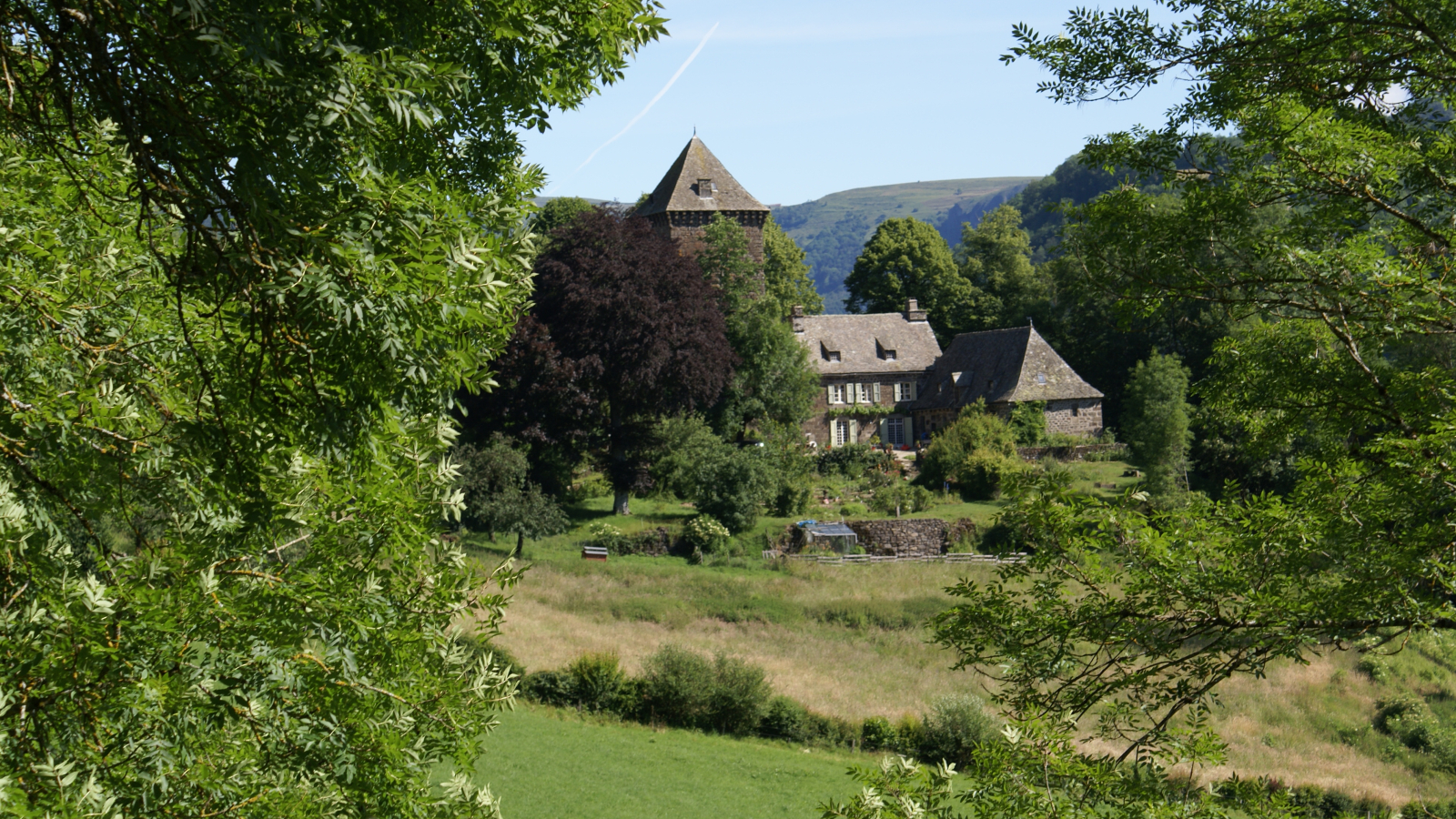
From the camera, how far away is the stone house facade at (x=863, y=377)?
58.2 meters

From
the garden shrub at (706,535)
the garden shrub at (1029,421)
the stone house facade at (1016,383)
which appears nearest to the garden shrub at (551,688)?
the garden shrub at (706,535)

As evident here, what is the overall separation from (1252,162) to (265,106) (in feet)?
25.9

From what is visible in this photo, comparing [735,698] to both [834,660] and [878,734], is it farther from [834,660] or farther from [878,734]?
[834,660]

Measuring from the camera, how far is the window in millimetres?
58875

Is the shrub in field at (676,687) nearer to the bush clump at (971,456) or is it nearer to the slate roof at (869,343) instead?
the bush clump at (971,456)

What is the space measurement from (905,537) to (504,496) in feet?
49.6

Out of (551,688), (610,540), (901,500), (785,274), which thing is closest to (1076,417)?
(901,500)

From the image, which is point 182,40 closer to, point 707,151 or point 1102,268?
point 1102,268

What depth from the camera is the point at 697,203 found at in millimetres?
54219

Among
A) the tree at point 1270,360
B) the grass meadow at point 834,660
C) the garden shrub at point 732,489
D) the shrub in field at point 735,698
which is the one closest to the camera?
the tree at point 1270,360

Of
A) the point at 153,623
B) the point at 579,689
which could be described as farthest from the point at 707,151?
the point at 153,623

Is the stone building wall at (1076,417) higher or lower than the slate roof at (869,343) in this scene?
lower

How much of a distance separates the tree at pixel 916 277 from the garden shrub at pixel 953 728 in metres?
48.2

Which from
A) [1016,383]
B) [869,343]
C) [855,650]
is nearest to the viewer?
[855,650]
